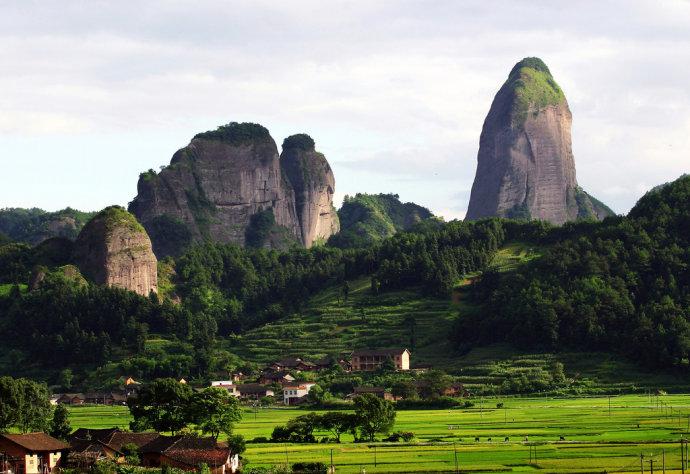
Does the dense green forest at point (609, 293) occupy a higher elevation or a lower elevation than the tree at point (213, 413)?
higher

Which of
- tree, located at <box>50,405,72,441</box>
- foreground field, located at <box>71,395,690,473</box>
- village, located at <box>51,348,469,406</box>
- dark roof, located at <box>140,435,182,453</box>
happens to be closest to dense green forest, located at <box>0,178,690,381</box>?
village, located at <box>51,348,469,406</box>

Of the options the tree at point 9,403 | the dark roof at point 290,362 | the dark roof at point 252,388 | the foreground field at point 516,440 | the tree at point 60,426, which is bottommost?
the foreground field at point 516,440

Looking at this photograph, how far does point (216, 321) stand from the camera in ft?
644

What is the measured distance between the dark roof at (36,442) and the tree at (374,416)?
24.4 meters

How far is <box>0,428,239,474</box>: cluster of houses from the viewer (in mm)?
79375

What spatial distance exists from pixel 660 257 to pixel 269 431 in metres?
81.8

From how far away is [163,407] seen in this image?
96.4 metres

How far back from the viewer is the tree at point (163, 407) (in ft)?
311

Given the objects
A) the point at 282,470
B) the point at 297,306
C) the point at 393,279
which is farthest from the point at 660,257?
the point at 282,470

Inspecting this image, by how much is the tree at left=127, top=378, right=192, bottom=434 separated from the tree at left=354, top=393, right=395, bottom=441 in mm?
12776

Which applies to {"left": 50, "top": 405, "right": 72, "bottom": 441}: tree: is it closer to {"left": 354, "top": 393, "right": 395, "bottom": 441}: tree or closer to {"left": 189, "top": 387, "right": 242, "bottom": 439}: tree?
{"left": 189, "top": 387, "right": 242, "bottom": 439}: tree

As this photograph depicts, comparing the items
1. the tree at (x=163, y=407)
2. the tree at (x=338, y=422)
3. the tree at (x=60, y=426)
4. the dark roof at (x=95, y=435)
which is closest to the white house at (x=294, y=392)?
the tree at (x=338, y=422)

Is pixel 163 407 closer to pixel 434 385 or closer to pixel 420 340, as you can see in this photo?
pixel 434 385

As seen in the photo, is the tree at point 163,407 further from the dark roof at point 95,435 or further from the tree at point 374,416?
the tree at point 374,416
